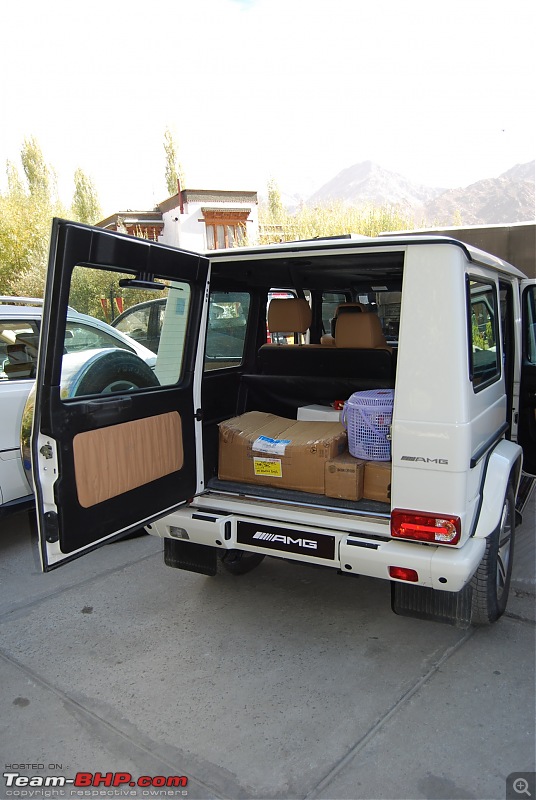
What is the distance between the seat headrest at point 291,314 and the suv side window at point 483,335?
4.24 ft

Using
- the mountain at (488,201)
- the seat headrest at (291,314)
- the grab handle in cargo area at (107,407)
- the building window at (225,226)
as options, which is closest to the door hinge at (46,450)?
the grab handle in cargo area at (107,407)

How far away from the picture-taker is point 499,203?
88.1m

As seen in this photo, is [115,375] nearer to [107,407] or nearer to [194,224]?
[107,407]

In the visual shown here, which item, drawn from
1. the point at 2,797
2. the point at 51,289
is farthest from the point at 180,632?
the point at 51,289

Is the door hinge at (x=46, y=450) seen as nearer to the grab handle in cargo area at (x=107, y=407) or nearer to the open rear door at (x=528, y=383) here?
the grab handle in cargo area at (x=107, y=407)

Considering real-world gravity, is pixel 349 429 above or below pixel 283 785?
above

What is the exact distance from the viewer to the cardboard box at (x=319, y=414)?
3.86 meters

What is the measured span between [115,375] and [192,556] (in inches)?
50.6

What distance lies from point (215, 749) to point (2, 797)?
2.87 ft

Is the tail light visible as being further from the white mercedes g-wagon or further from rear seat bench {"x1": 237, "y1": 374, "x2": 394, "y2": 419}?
rear seat bench {"x1": 237, "y1": 374, "x2": 394, "y2": 419}

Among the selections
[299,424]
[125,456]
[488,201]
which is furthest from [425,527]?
[488,201]

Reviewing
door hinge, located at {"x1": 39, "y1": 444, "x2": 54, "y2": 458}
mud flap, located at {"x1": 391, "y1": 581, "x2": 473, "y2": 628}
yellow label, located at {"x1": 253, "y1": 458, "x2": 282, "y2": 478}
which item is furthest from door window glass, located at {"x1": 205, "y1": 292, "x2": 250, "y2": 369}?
mud flap, located at {"x1": 391, "y1": 581, "x2": 473, "y2": 628}

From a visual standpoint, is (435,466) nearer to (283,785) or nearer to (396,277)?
(283,785)

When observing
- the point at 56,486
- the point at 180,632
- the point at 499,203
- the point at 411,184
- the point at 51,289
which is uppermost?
the point at 411,184
